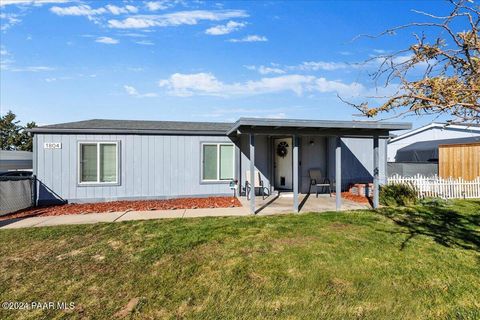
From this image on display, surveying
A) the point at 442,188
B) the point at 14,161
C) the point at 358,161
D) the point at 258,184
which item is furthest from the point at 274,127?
the point at 14,161

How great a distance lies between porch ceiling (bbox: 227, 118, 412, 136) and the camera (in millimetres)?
7051

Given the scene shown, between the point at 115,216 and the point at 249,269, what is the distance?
496cm

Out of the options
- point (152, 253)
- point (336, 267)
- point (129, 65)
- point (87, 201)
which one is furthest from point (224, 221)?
point (129, 65)

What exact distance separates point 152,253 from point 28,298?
172 centimetres

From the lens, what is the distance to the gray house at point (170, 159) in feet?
29.2

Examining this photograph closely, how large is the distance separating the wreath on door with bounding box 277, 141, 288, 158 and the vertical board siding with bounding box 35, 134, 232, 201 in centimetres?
234

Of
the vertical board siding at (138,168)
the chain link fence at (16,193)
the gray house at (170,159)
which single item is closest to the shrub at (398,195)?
the gray house at (170,159)

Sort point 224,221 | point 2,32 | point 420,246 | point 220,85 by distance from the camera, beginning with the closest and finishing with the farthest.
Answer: point 420,246
point 224,221
point 2,32
point 220,85

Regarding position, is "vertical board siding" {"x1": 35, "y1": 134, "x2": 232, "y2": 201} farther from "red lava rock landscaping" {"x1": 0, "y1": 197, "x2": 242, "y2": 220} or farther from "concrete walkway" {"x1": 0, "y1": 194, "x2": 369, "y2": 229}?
"concrete walkway" {"x1": 0, "y1": 194, "x2": 369, "y2": 229}

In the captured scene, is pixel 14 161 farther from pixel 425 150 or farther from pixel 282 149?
pixel 425 150

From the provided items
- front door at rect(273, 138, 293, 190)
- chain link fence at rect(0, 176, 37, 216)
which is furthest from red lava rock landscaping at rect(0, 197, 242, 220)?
front door at rect(273, 138, 293, 190)

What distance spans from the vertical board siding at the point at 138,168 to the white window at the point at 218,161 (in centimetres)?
22

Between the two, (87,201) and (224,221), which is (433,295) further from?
(87,201)

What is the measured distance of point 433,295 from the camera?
326cm
